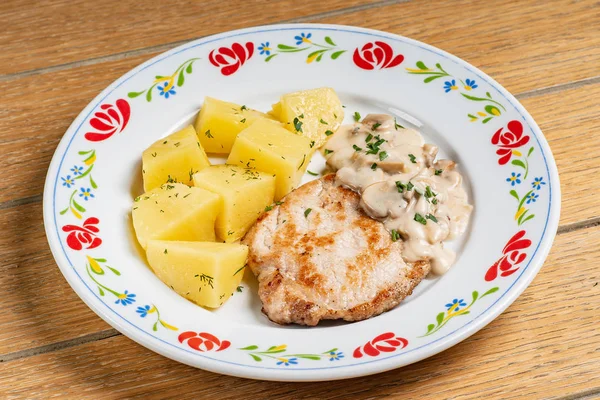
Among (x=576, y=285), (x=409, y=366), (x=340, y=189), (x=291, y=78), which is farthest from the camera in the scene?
(x=291, y=78)

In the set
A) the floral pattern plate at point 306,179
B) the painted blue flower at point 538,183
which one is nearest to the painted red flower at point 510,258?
the floral pattern plate at point 306,179

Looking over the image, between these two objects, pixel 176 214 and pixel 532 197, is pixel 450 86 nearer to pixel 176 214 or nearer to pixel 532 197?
pixel 532 197

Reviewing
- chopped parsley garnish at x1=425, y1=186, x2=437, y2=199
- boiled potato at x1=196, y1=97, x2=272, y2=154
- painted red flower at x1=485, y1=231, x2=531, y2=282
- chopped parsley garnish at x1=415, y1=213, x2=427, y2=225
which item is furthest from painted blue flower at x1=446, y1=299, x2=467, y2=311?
boiled potato at x1=196, y1=97, x2=272, y2=154

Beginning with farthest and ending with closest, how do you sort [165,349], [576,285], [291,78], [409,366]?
[291,78] < [576,285] < [409,366] < [165,349]

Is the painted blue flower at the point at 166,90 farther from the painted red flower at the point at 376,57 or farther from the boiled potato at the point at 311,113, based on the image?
the painted red flower at the point at 376,57

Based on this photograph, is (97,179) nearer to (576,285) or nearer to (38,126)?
(38,126)

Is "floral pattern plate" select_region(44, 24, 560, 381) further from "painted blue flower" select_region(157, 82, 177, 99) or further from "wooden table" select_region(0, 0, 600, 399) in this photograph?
"wooden table" select_region(0, 0, 600, 399)

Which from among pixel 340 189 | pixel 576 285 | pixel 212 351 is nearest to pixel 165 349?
pixel 212 351
